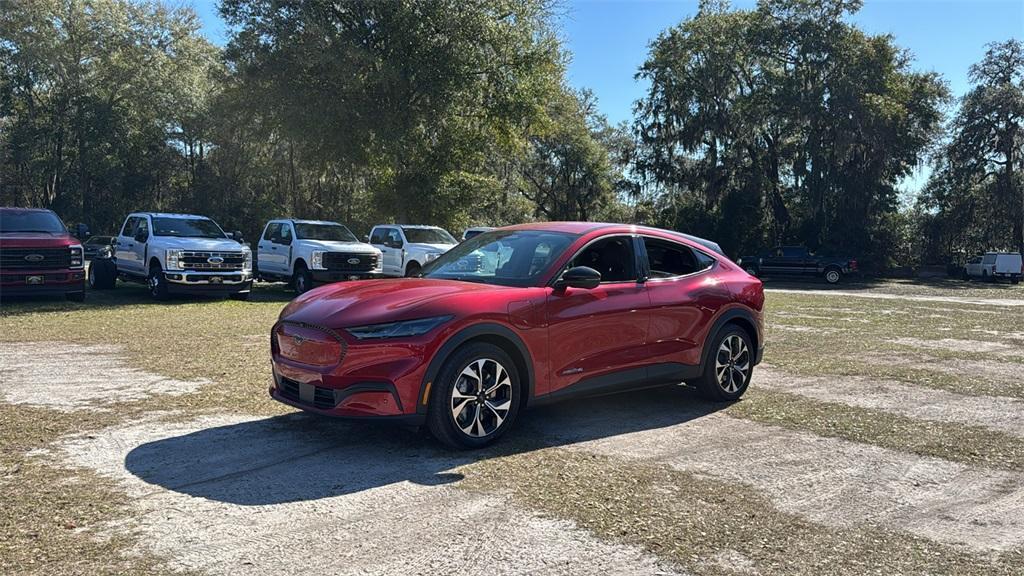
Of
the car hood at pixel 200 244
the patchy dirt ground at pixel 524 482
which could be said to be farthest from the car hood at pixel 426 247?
the patchy dirt ground at pixel 524 482

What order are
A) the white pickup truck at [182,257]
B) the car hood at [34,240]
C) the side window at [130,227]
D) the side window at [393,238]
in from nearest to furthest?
the car hood at [34,240] < the white pickup truck at [182,257] < the side window at [130,227] < the side window at [393,238]

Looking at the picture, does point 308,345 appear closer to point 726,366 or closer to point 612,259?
point 612,259

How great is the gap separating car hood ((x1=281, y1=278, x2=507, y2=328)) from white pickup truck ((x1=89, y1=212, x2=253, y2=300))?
1141cm

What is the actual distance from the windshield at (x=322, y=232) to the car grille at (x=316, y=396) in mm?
14339

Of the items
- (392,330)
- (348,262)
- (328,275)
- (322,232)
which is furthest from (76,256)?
(392,330)

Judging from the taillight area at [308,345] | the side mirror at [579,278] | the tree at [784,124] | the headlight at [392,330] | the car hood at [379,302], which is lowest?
the taillight area at [308,345]

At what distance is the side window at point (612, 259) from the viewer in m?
6.55

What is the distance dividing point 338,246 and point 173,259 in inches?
156

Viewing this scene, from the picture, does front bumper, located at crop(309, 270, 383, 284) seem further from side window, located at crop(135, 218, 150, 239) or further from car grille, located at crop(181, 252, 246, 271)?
side window, located at crop(135, 218, 150, 239)

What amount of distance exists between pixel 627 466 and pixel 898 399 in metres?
3.87

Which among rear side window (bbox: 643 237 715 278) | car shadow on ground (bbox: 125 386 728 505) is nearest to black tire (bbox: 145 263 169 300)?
car shadow on ground (bbox: 125 386 728 505)

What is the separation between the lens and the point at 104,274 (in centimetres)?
1894

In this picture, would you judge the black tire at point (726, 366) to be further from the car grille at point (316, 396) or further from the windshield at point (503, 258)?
the car grille at point (316, 396)

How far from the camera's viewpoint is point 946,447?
6.04 metres
